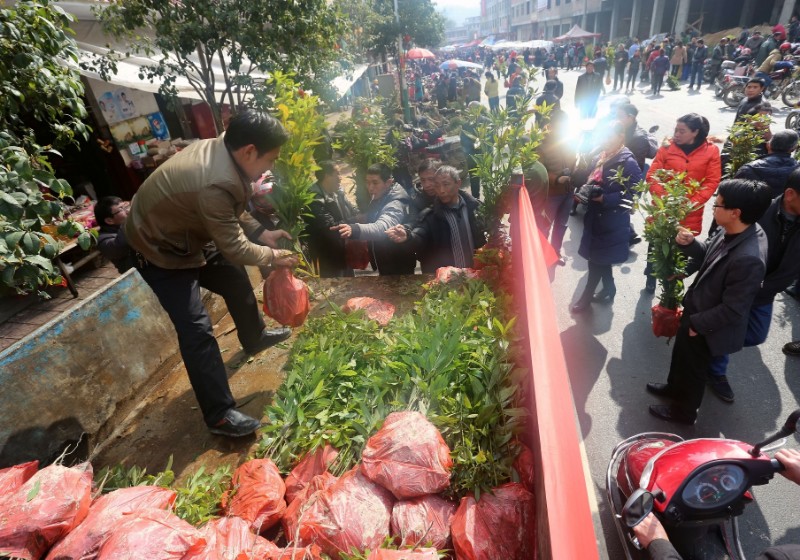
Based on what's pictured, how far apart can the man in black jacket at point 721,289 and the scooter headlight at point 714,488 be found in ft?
3.75

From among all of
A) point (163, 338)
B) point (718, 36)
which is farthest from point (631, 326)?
point (718, 36)

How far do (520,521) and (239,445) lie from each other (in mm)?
1684

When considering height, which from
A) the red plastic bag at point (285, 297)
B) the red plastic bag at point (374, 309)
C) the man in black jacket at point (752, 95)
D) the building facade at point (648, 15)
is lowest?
the red plastic bag at point (374, 309)

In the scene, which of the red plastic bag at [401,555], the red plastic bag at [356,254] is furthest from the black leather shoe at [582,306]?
the red plastic bag at [401,555]

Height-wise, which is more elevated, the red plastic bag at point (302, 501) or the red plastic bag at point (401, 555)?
the red plastic bag at point (401, 555)

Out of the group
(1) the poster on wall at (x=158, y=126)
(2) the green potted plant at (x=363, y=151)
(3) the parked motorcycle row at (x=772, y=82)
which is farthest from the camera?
(3) the parked motorcycle row at (x=772, y=82)

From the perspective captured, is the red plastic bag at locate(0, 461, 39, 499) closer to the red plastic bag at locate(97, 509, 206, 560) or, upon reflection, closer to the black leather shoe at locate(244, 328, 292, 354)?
the red plastic bag at locate(97, 509, 206, 560)

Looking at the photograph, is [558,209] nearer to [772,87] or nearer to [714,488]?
[714,488]

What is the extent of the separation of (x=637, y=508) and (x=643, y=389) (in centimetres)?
215

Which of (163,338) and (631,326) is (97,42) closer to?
(163,338)

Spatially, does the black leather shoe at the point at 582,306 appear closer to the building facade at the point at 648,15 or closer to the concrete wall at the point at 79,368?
the concrete wall at the point at 79,368

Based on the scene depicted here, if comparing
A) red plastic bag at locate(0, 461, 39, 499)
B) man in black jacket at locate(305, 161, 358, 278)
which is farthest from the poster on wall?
red plastic bag at locate(0, 461, 39, 499)

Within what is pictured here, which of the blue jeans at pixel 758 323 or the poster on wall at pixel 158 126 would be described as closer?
the blue jeans at pixel 758 323

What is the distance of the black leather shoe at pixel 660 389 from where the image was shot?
3.39 m
